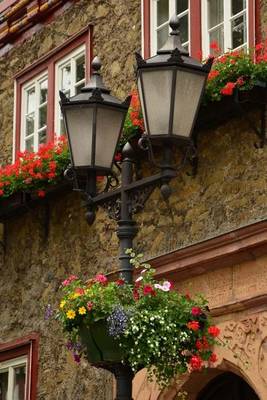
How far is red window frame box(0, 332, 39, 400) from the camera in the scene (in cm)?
1195

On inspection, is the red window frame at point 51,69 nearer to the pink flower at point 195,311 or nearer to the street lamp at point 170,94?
the street lamp at point 170,94

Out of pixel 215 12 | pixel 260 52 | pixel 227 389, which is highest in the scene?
pixel 215 12

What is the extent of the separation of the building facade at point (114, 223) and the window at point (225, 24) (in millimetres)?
12

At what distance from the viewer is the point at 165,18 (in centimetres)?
1134

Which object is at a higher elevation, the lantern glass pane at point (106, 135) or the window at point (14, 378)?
the lantern glass pane at point (106, 135)

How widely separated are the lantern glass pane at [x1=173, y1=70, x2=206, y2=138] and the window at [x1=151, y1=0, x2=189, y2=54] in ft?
12.1

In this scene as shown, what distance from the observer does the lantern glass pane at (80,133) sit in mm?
7402

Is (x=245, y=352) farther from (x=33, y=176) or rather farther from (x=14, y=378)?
(x=14, y=378)

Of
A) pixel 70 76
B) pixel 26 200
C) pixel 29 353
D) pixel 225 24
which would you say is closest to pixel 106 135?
pixel 225 24

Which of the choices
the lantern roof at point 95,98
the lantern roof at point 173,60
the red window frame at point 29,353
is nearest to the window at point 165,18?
the red window frame at point 29,353

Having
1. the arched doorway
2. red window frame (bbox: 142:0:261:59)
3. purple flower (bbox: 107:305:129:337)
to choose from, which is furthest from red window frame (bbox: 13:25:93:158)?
purple flower (bbox: 107:305:129:337)

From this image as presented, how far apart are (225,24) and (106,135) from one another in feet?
10.9

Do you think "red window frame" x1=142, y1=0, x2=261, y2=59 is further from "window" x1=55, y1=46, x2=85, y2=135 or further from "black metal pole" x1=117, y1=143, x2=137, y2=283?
"black metal pole" x1=117, y1=143, x2=137, y2=283

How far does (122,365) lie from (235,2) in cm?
440
